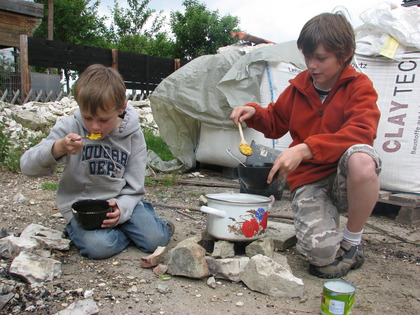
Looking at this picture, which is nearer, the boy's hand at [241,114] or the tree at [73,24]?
the boy's hand at [241,114]

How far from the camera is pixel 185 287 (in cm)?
173

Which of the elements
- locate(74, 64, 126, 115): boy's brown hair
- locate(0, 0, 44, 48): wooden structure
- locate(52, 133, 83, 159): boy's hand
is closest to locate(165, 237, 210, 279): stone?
locate(52, 133, 83, 159): boy's hand

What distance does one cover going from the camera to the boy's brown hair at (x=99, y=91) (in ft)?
6.24

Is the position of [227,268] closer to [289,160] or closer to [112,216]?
[289,160]

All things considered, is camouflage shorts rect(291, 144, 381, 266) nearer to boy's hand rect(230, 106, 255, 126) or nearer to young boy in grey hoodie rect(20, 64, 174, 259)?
boy's hand rect(230, 106, 255, 126)

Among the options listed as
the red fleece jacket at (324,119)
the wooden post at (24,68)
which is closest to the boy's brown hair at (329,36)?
the red fleece jacket at (324,119)

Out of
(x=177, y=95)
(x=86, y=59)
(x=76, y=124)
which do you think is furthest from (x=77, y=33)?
(x=76, y=124)

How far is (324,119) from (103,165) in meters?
1.19

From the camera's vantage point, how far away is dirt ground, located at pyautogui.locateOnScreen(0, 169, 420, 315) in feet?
5.10

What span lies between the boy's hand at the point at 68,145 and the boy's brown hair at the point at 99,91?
0.57ft

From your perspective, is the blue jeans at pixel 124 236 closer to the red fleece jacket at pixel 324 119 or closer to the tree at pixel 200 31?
the red fleece jacket at pixel 324 119

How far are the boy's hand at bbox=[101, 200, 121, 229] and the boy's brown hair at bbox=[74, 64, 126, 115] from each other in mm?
495

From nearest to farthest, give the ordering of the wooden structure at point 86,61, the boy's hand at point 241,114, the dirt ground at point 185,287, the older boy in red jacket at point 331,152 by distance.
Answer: the dirt ground at point 185,287, the older boy in red jacket at point 331,152, the boy's hand at point 241,114, the wooden structure at point 86,61

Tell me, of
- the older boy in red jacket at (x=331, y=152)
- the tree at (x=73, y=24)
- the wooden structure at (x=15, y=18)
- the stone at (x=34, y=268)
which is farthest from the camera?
the tree at (x=73, y=24)
